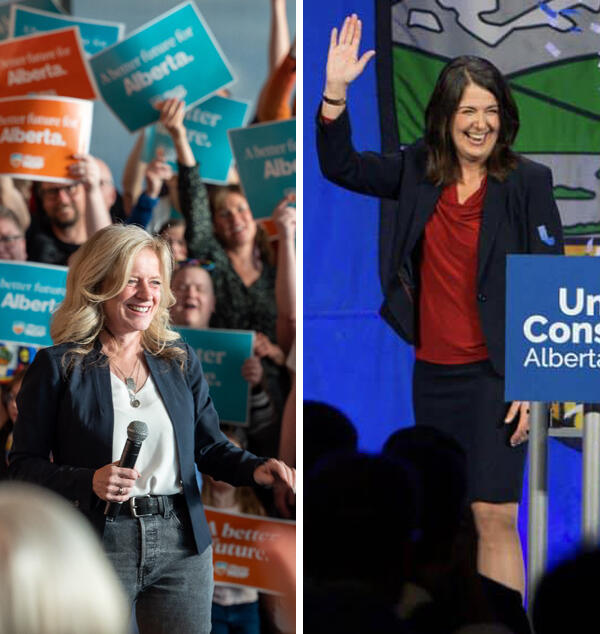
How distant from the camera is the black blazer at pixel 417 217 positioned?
326 cm

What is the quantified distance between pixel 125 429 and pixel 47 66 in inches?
55.4

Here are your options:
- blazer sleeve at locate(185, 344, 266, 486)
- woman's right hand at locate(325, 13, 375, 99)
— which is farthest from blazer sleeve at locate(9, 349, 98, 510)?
woman's right hand at locate(325, 13, 375, 99)

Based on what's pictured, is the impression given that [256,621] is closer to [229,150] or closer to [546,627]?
[546,627]

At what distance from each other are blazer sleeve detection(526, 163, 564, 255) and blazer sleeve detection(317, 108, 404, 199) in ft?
1.43

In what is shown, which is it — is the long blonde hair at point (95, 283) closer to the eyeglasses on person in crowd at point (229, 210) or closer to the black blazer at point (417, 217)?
the eyeglasses on person in crowd at point (229, 210)

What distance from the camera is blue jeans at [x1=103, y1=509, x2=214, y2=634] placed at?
2.77m

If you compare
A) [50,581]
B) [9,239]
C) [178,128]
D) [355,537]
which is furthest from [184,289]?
[50,581]

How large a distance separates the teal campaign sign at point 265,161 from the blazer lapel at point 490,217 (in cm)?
65

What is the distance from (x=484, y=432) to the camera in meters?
3.29

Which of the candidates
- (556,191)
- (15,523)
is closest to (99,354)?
(556,191)

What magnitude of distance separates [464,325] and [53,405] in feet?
4.43

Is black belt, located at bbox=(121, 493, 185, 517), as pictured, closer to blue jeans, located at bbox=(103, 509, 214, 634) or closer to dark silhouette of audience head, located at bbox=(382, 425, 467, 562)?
blue jeans, located at bbox=(103, 509, 214, 634)

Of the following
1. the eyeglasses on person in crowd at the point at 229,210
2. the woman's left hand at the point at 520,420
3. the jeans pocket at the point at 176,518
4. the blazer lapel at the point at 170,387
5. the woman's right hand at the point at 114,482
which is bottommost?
the jeans pocket at the point at 176,518

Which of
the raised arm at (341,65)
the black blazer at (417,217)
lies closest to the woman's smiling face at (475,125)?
the black blazer at (417,217)
